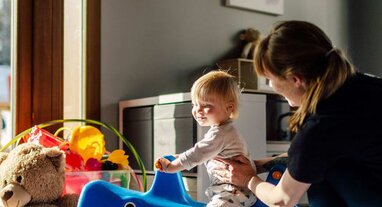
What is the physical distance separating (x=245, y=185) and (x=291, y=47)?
0.40 m

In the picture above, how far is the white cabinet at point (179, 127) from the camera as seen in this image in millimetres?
1783

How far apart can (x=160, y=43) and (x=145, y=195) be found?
1089 millimetres

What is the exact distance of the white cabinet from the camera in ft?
5.85

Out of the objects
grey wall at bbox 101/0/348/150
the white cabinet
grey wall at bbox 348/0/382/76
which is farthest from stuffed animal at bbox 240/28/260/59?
grey wall at bbox 348/0/382/76

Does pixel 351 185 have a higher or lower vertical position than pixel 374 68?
lower

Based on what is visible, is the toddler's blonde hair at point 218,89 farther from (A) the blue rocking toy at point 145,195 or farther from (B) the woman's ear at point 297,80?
(B) the woman's ear at point 297,80

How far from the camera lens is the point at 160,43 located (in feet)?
7.41

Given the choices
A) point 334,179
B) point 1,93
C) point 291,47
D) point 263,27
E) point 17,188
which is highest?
point 263,27

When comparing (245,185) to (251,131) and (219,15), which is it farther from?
(219,15)

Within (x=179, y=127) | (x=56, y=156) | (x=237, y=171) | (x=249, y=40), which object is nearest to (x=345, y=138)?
(x=237, y=171)

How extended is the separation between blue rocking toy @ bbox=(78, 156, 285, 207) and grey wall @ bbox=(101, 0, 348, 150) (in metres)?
0.82

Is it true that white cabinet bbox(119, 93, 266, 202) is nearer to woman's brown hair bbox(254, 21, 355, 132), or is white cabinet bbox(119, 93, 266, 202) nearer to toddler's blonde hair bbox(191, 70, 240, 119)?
toddler's blonde hair bbox(191, 70, 240, 119)

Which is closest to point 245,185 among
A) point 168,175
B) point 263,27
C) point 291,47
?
point 168,175

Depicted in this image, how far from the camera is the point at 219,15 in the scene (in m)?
2.45
